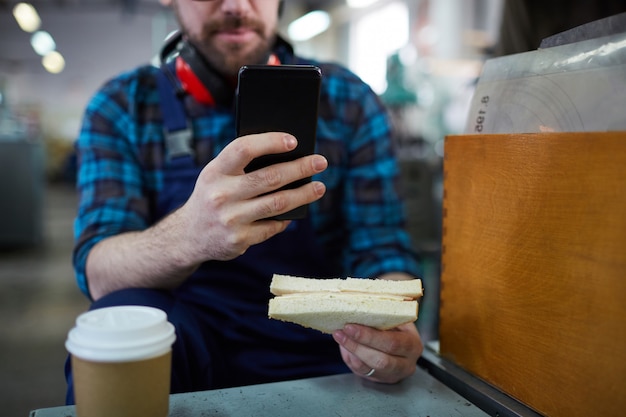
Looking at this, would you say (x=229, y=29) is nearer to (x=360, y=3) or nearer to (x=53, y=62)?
(x=360, y=3)

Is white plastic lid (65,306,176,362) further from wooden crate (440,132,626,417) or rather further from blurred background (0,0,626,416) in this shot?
blurred background (0,0,626,416)

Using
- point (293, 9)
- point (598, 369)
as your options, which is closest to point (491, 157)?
point (598, 369)

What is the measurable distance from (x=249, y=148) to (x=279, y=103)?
3.4 inches

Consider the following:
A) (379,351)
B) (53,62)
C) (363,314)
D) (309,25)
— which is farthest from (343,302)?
(53,62)

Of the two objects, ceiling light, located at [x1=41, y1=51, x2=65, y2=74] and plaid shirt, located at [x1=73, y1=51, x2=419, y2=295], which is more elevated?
ceiling light, located at [x1=41, y1=51, x2=65, y2=74]

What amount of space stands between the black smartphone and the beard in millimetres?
512

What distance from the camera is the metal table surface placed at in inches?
27.9

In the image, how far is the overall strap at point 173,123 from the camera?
4.05ft

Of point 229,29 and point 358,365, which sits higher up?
point 229,29

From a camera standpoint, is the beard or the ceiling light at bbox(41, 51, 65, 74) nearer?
the beard

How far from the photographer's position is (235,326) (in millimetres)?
1150

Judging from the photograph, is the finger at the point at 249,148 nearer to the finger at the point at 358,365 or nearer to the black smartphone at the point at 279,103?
the black smartphone at the point at 279,103

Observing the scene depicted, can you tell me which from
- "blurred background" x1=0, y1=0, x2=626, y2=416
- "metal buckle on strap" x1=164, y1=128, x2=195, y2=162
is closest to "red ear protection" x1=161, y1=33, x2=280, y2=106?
"metal buckle on strap" x1=164, y1=128, x2=195, y2=162

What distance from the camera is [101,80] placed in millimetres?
12828
